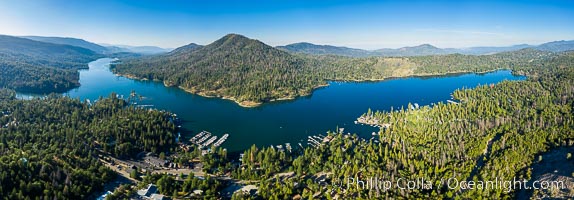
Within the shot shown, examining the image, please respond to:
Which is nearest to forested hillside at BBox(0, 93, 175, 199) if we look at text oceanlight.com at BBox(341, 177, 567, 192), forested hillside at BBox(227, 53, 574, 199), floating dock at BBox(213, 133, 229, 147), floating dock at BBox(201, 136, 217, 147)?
floating dock at BBox(201, 136, 217, 147)

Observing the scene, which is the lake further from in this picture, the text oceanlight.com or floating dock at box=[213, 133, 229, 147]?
the text oceanlight.com

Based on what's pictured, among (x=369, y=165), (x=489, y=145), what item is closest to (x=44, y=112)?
(x=369, y=165)

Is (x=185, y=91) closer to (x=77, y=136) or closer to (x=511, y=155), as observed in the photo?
(x=77, y=136)

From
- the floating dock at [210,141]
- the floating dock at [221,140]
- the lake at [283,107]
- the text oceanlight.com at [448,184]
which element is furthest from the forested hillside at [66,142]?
the text oceanlight.com at [448,184]

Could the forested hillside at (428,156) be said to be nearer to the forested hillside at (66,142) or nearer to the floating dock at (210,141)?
the floating dock at (210,141)

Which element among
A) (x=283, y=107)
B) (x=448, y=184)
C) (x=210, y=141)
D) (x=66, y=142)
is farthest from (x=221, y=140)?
(x=448, y=184)
